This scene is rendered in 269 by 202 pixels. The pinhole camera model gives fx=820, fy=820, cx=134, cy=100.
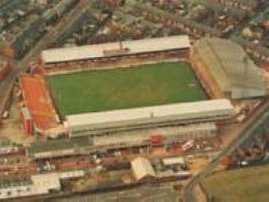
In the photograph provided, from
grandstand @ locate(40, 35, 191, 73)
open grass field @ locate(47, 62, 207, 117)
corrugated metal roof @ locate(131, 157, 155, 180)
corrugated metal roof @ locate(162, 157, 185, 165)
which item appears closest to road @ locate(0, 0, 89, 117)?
grandstand @ locate(40, 35, 191, 73)

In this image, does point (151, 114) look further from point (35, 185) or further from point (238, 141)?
point (35, 185)

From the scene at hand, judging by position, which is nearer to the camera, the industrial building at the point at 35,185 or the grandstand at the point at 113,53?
the industrial building at the point at 35,185

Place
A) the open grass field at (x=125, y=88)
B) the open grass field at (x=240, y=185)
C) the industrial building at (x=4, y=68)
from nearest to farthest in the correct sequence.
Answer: the open grass field at (x=240, y=185) → the open grass field at (x=125, y=88) → the industrial building at (x=4, y=68)

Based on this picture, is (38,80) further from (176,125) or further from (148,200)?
(148,200)

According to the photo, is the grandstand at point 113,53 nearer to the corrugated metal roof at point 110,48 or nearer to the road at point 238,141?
the corrugated metal roof at point 110,48

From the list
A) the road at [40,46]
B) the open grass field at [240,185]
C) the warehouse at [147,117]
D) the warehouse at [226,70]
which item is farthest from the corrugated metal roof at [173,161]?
the road at [40,46]

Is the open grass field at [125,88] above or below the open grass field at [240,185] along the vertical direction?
below
